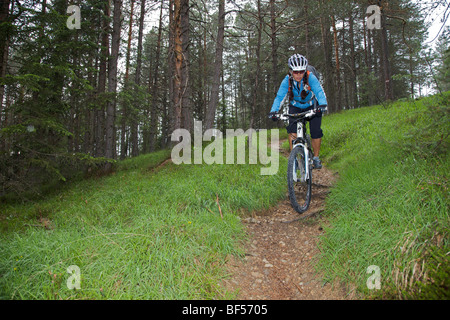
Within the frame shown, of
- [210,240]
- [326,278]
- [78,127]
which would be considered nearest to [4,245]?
[210,240]

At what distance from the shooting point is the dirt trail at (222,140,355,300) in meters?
2.60

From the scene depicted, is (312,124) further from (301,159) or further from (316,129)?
(301,159)

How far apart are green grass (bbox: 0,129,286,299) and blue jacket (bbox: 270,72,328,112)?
182cm

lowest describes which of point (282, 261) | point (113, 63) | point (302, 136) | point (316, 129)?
point (282, 261)

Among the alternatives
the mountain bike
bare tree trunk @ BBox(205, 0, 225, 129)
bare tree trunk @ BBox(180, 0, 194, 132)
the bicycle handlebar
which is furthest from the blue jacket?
bare tree trunk @ BBox(205, 0, 225, 129)

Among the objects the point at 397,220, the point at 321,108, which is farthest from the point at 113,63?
the point at 397,220

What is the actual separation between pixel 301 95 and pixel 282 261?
312 cm

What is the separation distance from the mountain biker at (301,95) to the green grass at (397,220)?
44.3 inches

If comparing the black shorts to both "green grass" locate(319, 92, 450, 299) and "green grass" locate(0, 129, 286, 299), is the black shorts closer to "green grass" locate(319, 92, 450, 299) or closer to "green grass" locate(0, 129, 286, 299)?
"green grass" locate(319, 92, 450, 299)

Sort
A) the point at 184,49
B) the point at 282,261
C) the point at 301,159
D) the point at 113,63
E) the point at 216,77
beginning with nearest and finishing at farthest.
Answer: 1. the point at 282,261
2. the point at 301,159
3. the point at 184,49
4. the point at 216,77
5. the point at 113,63

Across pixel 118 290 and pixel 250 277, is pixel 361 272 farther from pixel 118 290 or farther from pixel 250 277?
pixel 118 290

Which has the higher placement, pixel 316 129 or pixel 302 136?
pixel 316 129

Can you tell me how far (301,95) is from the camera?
4.64m

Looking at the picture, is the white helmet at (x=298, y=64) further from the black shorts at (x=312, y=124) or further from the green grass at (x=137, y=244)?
the green grass at (x=137, y=244)
